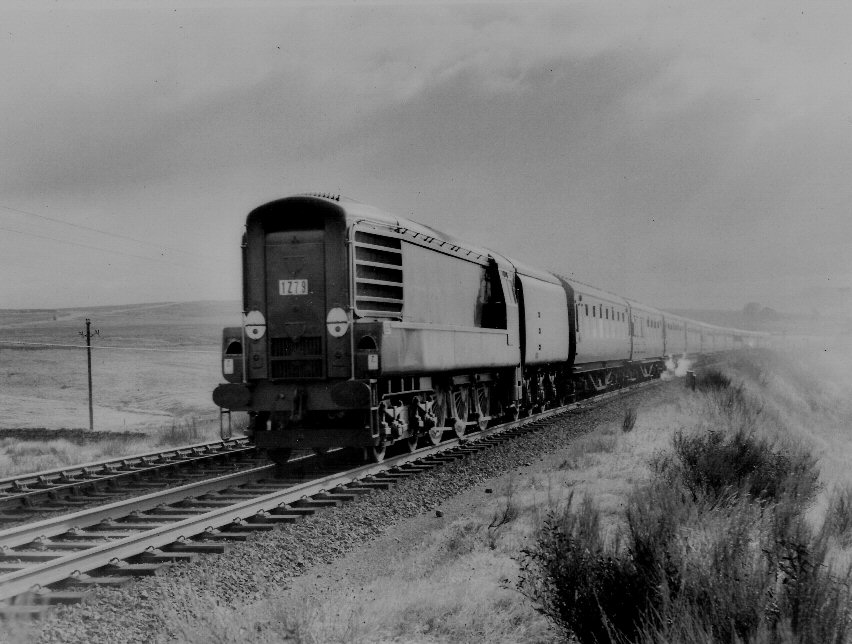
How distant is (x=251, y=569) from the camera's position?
617 centimetres

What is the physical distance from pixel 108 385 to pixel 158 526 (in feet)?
121

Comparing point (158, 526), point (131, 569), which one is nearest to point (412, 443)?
point (158, 526)

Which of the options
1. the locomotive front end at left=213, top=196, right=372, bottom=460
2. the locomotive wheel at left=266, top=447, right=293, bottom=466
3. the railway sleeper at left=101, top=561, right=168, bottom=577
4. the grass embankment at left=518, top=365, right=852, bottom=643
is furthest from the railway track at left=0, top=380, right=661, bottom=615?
the grass embankment at left=518, top=365, right=852, bottom=643

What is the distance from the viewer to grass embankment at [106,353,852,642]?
13.6 feet

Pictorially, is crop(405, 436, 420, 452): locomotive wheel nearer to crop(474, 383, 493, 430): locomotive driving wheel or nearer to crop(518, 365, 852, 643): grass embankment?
crop(474, 383, 493, 430): locomotive driving wheel

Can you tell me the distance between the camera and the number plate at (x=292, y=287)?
10695mm

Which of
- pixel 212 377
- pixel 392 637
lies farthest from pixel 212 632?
pixel 212 377

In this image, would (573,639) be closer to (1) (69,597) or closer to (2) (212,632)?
(2) (212,632)

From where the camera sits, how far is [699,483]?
29.1ft

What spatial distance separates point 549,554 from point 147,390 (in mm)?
38222

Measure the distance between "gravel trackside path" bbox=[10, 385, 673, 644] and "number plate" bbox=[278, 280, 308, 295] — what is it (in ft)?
9.97

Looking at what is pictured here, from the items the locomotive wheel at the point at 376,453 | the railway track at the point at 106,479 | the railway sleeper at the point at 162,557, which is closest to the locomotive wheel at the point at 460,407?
the locomotive wheel at the point at 376,453

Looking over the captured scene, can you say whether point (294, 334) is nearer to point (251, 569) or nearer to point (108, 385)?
point (251, 569)

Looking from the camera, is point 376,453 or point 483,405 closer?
point 376,453
